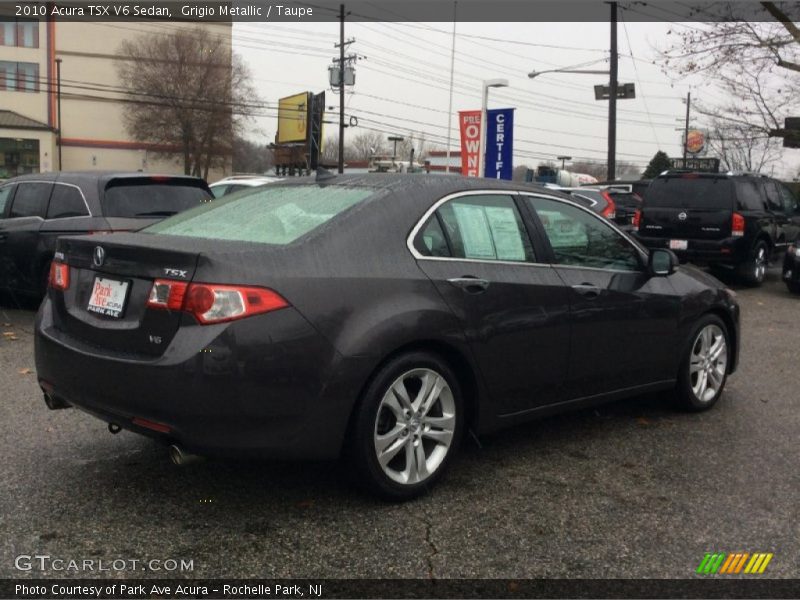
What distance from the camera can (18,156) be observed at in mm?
61094

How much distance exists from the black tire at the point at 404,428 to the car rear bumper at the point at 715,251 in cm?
944

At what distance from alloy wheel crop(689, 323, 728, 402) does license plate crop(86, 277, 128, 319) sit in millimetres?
3625

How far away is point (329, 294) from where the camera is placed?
11.0ft

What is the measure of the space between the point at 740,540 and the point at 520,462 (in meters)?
1.25

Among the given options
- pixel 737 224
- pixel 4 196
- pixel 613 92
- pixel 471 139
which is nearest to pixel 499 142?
pixel 471 139

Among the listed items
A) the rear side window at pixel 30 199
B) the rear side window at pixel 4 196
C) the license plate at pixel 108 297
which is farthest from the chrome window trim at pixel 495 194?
the rear side window at pixel 4 196

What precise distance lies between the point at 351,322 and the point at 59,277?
155cm

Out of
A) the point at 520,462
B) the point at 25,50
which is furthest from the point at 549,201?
the point at 25,50

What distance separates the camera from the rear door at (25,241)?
8242 mm

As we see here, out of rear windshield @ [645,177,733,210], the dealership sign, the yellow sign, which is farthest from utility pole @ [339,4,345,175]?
rear windshield @ [645,177,733,210]

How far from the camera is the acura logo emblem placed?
142 inches

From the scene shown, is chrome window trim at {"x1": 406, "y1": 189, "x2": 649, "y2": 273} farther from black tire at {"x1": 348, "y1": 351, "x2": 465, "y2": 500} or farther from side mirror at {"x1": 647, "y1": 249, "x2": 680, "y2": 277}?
black tire at {"x1": 348, "y1": 351, "x2": 465, "y2": 500}

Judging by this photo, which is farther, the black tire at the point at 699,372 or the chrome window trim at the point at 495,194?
the black tire at the point at 699,372

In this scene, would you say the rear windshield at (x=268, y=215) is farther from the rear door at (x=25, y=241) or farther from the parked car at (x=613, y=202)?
the parked car at (x=613, y=202)
